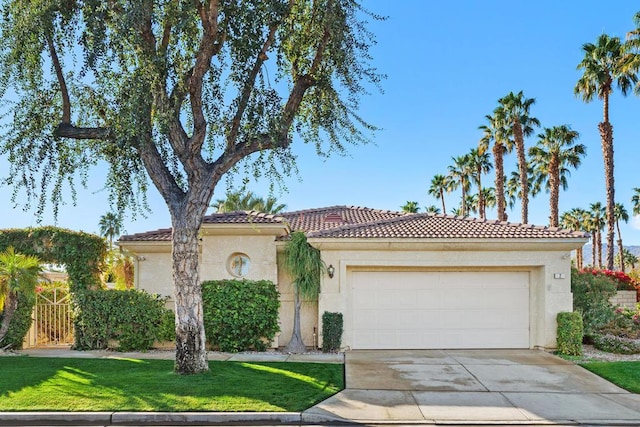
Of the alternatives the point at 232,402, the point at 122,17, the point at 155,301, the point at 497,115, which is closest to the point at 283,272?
the point at 155,301

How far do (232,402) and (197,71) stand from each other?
6.26m

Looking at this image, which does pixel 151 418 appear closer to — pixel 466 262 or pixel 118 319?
pixel 118 319

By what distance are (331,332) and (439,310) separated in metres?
3.23

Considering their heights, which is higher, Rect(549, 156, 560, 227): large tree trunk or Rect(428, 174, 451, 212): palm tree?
Rect(428, 174, 451, 212): palm tree

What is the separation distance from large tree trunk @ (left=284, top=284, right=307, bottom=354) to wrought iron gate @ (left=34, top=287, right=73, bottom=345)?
6768 millimetres

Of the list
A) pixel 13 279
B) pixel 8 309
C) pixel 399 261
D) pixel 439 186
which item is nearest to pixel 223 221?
pixel 399 261

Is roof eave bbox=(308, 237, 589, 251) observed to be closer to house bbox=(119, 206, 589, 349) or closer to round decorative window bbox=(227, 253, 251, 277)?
house bbox=(119, 206, 589, 349)

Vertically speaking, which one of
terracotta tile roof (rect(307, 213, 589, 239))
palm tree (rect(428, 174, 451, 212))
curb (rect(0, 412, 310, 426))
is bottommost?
curb (rect(0, 412, 310, 426))

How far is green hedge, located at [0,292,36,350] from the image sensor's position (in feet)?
44.8

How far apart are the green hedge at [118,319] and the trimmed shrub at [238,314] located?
1.45m

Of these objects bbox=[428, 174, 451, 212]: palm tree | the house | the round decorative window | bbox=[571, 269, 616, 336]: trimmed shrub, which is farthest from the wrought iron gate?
bbox=[428, 174, 451, 212]: palm tree

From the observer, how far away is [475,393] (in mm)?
9141

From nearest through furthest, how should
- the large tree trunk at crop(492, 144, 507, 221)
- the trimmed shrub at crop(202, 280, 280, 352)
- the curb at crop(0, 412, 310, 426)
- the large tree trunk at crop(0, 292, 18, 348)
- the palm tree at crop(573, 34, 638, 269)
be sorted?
the curb at crop(0, 412, 310, 426), the large tree trunk at crop(0, 292, 18, 348), the trimmed shrub at crop(202, 280, 280, 352), the palm tree at crop(573, 34, 638, 269), the large tree trunk at crop(492, 144, 507, 221)

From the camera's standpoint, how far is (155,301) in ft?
45.2
